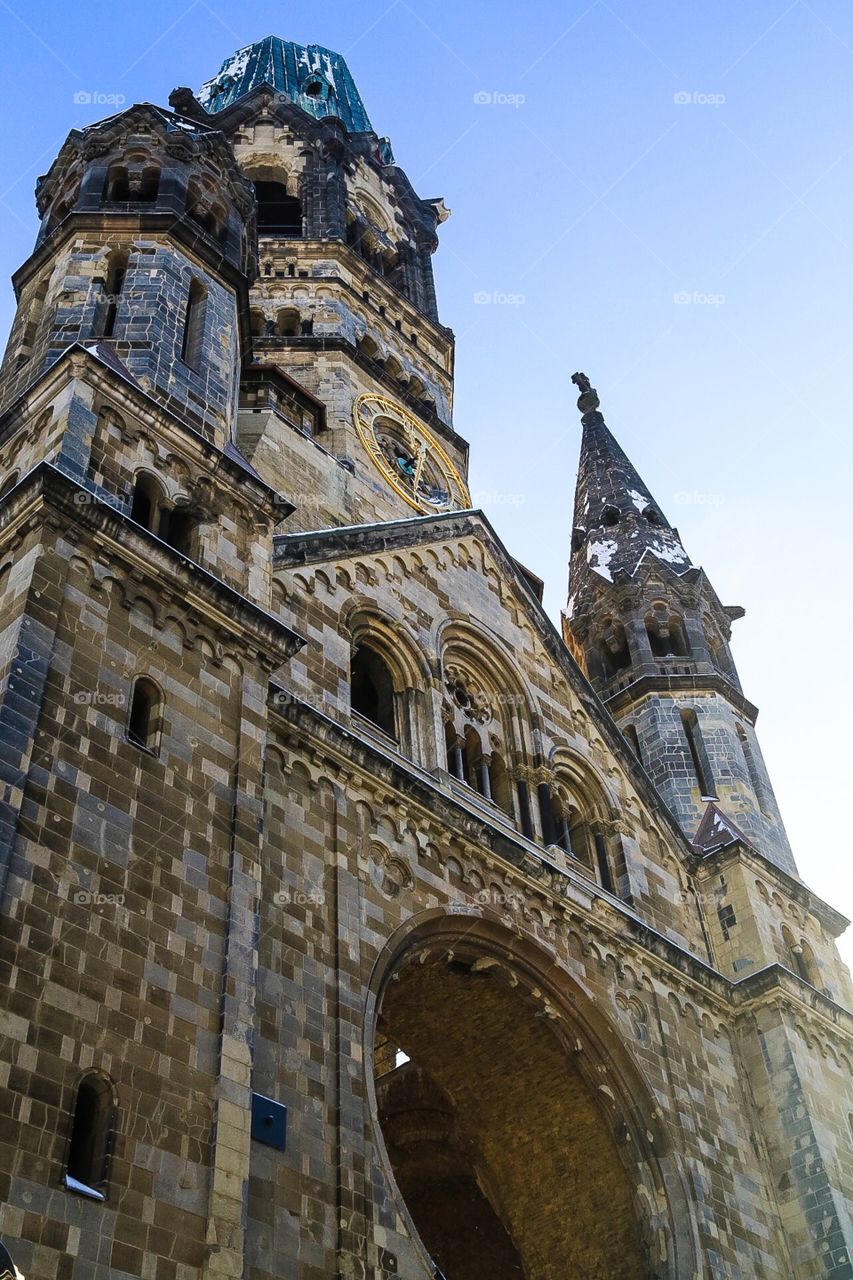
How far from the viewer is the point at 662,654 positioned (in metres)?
29.6

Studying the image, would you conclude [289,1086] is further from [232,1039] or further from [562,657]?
[562,657]

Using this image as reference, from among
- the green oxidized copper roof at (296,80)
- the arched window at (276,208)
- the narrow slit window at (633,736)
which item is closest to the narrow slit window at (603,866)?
the narrow slit window at (633,736)

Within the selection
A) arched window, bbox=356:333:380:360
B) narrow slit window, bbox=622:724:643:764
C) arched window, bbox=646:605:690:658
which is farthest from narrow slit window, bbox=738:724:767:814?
arched window, bbox=356:333:380:360

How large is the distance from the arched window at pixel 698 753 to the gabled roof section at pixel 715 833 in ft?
2.07

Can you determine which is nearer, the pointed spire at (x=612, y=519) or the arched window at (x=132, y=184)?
the arched window at (x=132, y=184)

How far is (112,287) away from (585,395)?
1921cm

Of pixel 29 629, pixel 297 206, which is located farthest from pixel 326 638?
pixel 297 206

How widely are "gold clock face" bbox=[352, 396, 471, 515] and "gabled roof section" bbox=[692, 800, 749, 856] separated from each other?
8.11 m

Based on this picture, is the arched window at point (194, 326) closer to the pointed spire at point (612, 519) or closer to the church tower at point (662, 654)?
the church tower at point (662, 654)

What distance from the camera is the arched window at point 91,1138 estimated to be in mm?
10820

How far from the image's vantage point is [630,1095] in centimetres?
1902

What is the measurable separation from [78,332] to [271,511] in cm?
395
